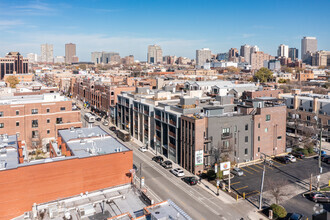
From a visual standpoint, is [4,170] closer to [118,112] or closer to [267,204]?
[267,204]

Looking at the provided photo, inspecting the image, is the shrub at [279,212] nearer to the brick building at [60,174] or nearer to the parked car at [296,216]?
the parked car at [296,216]

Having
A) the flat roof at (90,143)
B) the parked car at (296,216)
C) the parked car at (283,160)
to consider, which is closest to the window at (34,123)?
the flat roof at (90,143)

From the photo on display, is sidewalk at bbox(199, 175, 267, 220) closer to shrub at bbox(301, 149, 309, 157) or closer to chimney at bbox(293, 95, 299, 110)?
shrub at bbox(301, 149, 309, 157)

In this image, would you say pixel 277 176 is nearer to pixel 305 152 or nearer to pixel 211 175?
pixel 211 175

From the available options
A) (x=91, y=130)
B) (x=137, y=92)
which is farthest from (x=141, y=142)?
(x=91, y=130)

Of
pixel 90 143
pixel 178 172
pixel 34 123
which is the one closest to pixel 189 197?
pixel 178 172

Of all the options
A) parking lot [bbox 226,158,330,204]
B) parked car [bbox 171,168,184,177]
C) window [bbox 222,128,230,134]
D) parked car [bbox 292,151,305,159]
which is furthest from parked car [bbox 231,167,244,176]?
parked car [bbox 292,151,305,159]
